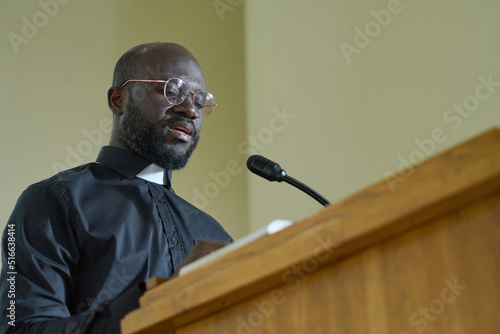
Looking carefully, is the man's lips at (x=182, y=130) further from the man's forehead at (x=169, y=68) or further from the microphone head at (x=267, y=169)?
the microphone head at (x=267, y=169)

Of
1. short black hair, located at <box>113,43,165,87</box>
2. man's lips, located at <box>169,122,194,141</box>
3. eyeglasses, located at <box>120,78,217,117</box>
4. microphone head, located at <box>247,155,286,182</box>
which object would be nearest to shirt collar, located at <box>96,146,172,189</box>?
man's lips, located at <box>169,122,194,141</box>

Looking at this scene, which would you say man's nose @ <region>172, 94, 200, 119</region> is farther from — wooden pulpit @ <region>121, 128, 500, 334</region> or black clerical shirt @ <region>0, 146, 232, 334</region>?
wooden pulpit @ <region>121, 128, 500, 334</region>

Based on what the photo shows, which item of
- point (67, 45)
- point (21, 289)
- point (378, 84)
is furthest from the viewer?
point (67, 45)

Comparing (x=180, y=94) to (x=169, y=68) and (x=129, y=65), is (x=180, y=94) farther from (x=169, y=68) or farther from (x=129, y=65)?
(x=129, y=65)

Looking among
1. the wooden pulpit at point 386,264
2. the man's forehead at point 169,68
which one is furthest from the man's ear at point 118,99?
the wooden pulpit at point 386,264

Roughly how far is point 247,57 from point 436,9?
134 cm

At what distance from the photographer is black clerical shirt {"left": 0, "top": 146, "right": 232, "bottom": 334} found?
149 cm

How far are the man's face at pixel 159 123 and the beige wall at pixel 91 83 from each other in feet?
3.80

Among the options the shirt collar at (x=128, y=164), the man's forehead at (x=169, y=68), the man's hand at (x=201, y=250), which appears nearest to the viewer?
the man's hand at (x=201, y=250)

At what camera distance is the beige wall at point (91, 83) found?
3213 mm

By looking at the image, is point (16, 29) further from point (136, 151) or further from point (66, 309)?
point (66, 309)

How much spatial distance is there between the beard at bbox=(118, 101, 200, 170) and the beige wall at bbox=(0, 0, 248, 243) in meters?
1.15

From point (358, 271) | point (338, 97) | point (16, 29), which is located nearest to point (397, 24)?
point (338, 97)

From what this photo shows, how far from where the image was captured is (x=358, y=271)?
2.54ft
